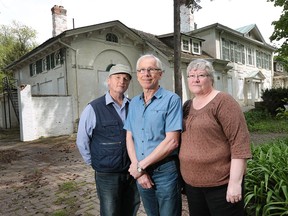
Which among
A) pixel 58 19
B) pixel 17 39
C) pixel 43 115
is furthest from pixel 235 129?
pixel 17 39

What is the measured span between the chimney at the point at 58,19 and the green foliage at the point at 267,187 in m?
18.7

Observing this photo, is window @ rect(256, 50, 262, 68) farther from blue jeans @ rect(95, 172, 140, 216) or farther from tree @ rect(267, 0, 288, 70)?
blue jeans @ rect(95, 172, 140, 216)

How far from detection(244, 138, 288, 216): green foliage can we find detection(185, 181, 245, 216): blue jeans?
1103 millimetres

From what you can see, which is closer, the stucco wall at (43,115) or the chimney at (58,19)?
the stucco wall at (43,115)

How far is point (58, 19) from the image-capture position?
19.8m

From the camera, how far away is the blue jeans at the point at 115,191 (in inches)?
107

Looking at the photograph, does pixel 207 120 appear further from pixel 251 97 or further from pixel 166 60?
pixel 251 97

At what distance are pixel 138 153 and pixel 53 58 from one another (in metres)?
15.6

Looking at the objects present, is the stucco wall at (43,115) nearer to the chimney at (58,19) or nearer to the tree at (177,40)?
the tree at (177,40)

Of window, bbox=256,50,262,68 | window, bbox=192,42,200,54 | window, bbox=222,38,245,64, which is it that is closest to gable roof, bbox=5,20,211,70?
window, bbox=192,42,200,54

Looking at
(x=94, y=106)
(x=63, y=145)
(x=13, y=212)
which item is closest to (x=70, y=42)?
(x=63, y=145)

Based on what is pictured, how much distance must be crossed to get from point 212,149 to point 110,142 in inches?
39.7

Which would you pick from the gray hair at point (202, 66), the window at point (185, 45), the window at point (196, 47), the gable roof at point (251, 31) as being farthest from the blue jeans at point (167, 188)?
the gable roof at point (251, 31)

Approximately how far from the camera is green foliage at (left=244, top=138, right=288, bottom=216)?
10.4 ft
